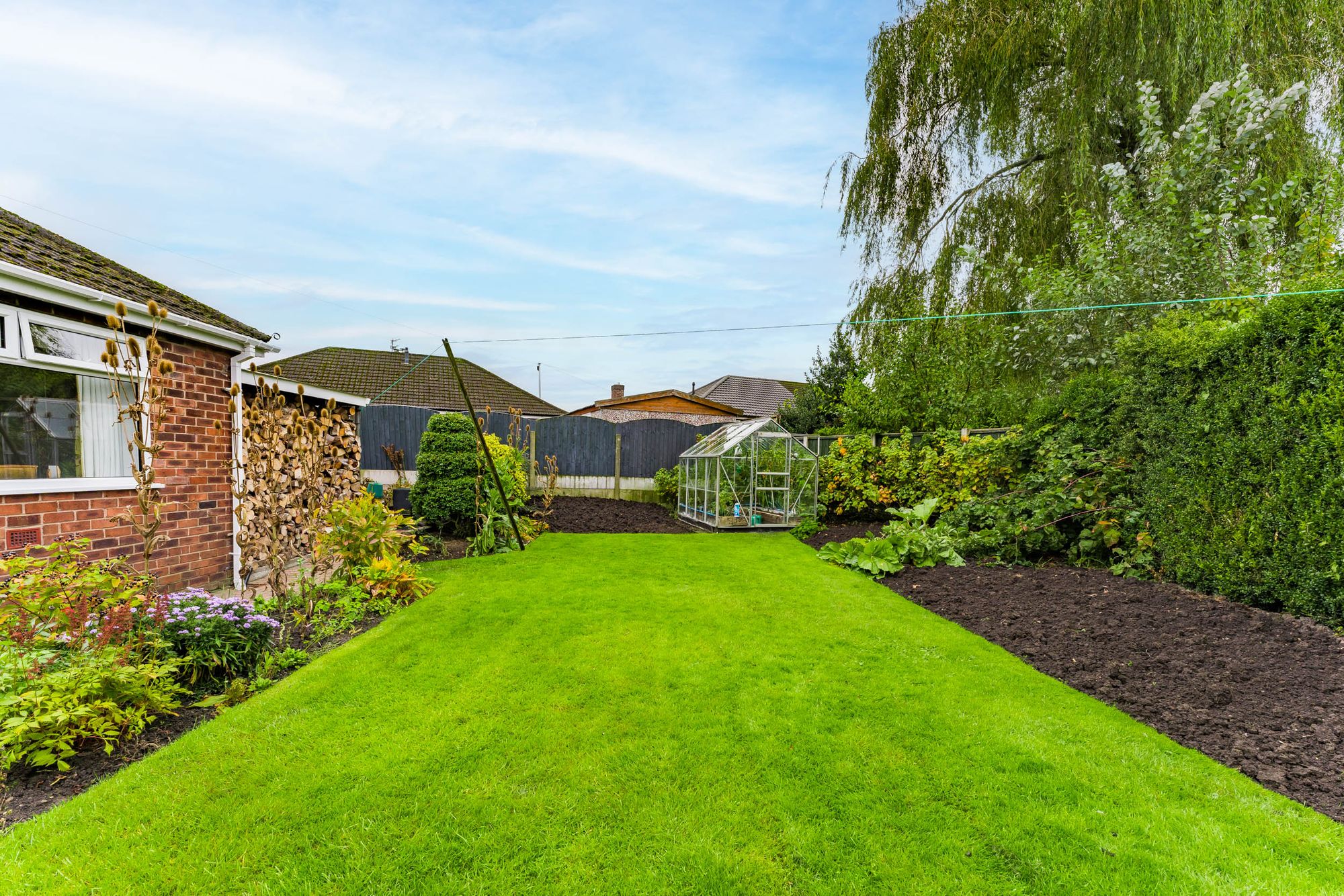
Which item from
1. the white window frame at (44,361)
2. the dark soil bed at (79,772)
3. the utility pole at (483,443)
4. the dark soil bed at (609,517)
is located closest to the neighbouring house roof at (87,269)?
the white window frame at (44,361)

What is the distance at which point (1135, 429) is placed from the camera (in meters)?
5.68

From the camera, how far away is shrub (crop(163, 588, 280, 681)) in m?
3.45

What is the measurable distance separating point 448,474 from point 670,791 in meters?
6.78

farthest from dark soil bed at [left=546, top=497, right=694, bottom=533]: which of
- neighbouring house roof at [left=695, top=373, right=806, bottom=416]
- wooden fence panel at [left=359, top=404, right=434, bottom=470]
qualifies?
neighbouring house roof at [left=695, top=373, right=806, bottom=416]

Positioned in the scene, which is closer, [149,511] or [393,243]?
[149,511]

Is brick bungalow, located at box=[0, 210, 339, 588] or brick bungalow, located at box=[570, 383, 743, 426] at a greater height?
brick bungalow, located at box=[570, 383, 743, 426]

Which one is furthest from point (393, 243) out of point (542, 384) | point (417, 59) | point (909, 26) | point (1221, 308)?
point (542, 384)

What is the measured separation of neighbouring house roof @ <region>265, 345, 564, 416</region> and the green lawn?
58.2ft

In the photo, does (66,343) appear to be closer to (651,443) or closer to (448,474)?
(448,474)

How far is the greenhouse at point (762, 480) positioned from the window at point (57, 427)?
8.01 meters

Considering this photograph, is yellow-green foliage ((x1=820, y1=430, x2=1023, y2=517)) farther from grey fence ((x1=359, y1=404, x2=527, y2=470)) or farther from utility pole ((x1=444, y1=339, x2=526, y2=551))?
grey fence ((x1=359, y1=404, x2=527, y2=470))

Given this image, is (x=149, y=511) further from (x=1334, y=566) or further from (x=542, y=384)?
(x=542, y=384)

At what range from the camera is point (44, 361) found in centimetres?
411

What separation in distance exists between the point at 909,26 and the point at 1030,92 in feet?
7.28
